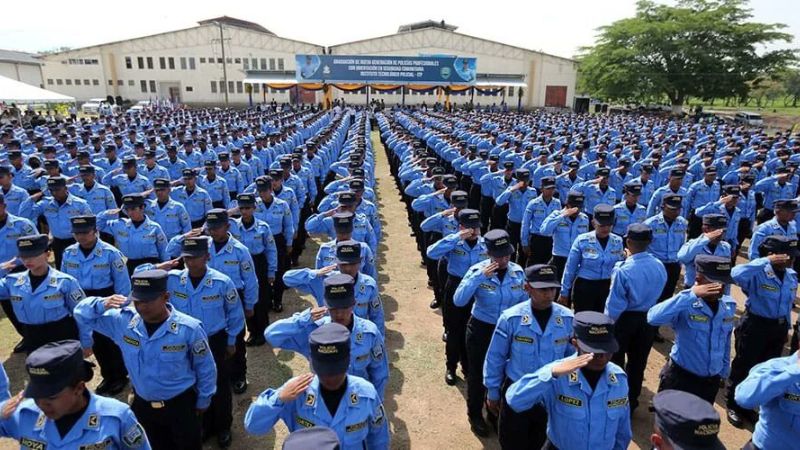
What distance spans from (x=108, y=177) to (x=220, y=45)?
147 feet

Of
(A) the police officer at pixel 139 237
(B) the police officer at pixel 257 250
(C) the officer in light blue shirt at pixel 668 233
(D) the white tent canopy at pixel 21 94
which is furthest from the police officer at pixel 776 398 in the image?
(D) the white tent canopy at pixel 21 94

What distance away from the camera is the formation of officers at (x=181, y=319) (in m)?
2.56

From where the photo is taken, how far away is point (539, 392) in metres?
2.95

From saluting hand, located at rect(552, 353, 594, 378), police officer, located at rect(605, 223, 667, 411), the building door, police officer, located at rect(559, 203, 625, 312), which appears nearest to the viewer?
saluting hand, located at rect(552, 353, 594, 378)

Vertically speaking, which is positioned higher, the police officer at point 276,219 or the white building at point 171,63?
the white building at point 171,63

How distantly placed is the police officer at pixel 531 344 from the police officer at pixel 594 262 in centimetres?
189

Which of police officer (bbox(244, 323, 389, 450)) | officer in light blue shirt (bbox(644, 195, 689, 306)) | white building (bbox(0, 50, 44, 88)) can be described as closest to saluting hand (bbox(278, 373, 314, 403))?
police officer (bbox(244, 323, 389, 450))

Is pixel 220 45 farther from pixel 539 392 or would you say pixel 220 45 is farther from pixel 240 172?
pixel 539 392

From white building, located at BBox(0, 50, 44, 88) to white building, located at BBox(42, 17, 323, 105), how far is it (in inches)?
34.0

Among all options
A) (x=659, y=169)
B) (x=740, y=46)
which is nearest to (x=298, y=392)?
(x=659, y=169)

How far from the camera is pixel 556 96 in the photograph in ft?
174

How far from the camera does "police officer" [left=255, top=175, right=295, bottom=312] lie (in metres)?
7.14

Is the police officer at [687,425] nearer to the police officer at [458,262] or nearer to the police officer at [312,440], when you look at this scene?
the police officer at [312,440]

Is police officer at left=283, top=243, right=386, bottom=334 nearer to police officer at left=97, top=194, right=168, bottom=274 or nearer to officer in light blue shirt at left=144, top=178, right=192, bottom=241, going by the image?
police officer at left=97, top=194, right=168, bottom=274
